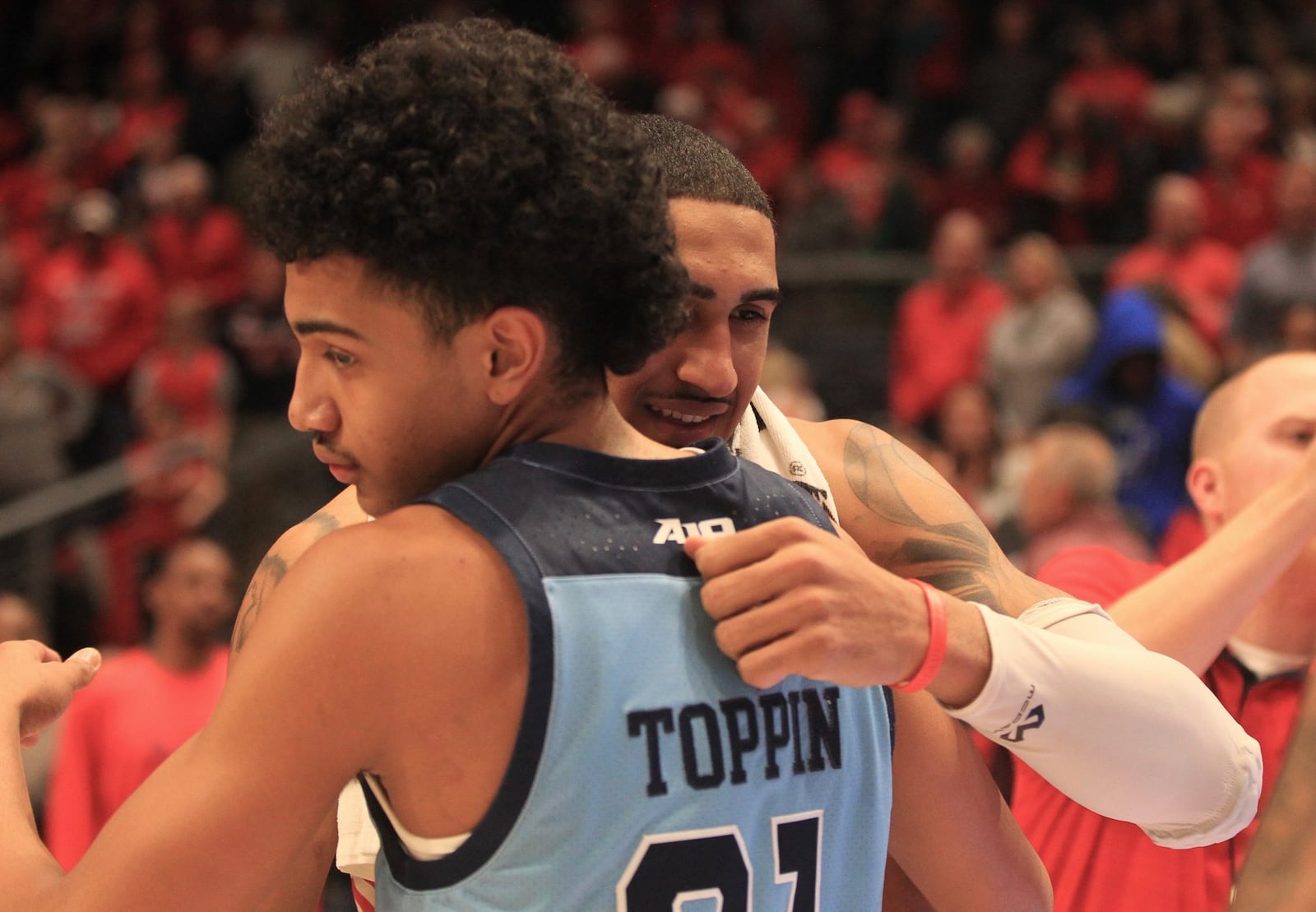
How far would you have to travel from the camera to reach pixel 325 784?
4.85ft

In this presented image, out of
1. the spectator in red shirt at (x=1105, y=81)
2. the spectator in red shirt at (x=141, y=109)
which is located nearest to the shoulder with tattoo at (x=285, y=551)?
the spectator in red shirt at (x=1105, y=81)

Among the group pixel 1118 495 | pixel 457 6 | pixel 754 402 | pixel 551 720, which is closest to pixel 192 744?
pixel 551 720

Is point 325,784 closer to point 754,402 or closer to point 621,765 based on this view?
point 621,765

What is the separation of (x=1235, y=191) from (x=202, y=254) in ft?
19.9

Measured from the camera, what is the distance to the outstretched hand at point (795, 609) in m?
1.55

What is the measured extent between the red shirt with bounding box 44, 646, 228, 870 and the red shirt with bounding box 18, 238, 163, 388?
4.07 meters

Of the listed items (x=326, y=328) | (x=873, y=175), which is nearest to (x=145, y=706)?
(x=326, y=328)

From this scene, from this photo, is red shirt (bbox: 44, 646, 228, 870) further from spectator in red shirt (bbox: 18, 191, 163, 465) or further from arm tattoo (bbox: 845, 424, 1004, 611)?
spectator in red shirt (bbox: 18, 191, 163, 465)

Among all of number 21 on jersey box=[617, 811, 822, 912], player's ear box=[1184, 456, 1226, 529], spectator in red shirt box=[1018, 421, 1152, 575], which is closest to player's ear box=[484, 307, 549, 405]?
number 21 on jersey box=[617, 811, 822, 912]

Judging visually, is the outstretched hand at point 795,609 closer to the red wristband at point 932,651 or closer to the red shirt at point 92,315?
the red wristband at point 932,651

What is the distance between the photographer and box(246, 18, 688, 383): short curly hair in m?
1.53

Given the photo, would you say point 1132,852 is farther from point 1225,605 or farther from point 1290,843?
point 1290,843

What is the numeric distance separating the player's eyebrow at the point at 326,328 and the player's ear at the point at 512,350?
132mm

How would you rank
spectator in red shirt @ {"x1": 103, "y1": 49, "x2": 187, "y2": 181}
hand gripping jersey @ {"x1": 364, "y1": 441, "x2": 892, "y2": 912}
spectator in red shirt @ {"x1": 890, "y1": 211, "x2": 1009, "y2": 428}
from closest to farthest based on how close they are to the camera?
hand gripping jersey @ {"x1": 364, "y1": 441, "x2": 892, "y2": 912} < spectator in red shirt @ {"x1": 890, "y1": 211, "x2": 1009, "y2": 428} < spectator in red shirt @ {"x1": 103, "y1": 49, "x2": 187, "y2": 181}
